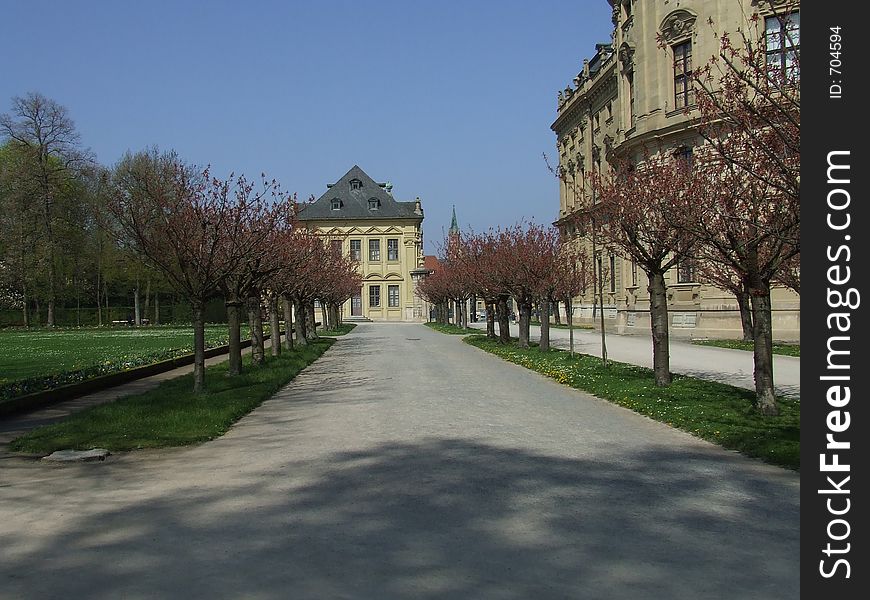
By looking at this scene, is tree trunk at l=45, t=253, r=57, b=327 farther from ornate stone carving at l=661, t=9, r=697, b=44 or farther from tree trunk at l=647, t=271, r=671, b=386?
tree trunk at l=647, t=271, r=671, b=386

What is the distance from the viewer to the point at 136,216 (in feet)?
55.8

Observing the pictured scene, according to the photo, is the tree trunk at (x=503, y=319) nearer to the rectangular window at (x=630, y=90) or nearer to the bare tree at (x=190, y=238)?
the rectangular window at (x=630, y=90)

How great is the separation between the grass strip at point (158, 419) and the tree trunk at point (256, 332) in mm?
5123

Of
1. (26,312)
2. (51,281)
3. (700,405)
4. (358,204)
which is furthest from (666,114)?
(358,204)

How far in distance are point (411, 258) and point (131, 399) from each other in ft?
271

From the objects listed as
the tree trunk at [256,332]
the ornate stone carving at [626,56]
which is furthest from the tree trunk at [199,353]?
the ornate stone carving at [626,56]

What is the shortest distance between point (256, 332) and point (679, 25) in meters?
24.6

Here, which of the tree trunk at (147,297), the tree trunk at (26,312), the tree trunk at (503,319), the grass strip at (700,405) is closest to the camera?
the grass strip at (700,405)

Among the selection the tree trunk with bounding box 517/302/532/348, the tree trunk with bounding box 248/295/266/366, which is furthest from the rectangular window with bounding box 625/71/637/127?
the tree trunk with bounding box 248/295/266/366

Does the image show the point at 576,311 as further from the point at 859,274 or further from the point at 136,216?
the point at 859,274

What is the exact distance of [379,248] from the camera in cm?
9888

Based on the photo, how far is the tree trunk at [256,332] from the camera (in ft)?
80.5

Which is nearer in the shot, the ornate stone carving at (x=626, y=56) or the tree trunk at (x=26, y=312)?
the ornate stone carving at (x=626, y=56)

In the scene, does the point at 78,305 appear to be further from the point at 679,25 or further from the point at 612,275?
the point at 679,25
